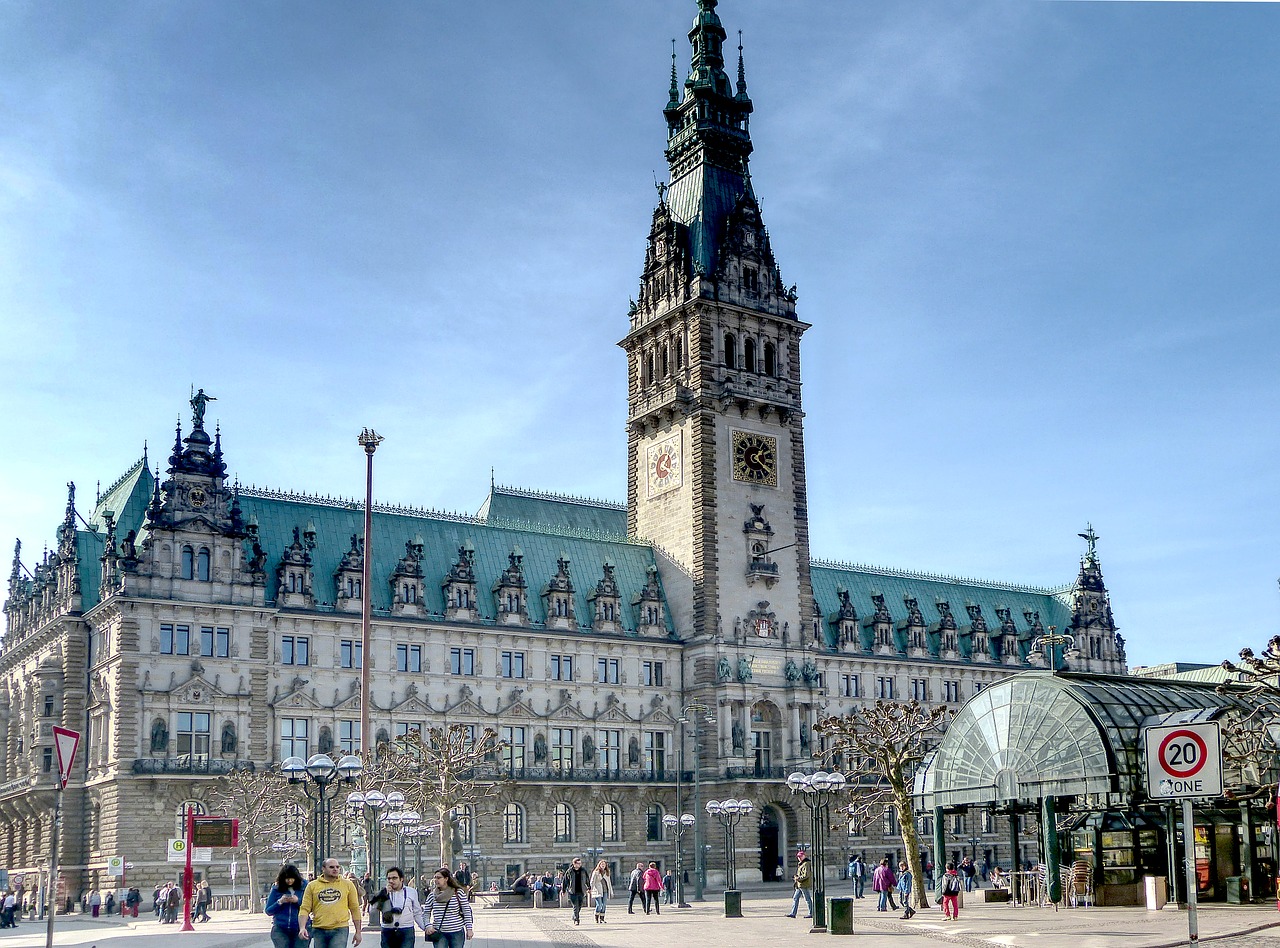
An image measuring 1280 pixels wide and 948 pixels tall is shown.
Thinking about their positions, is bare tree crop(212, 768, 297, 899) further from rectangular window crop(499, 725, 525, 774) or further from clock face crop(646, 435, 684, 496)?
clock face crop(646, 435, 684, 496)

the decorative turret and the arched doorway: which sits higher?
the decorative turret

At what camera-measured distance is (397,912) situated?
2777 cm

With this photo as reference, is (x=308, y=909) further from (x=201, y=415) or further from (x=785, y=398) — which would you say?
(x=785, y=398)

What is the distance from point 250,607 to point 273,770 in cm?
1035

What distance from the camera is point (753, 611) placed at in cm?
10544

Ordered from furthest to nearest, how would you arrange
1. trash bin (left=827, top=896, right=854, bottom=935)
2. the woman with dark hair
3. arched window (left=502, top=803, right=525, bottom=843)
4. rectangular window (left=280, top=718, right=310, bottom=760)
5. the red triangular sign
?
1. arched window (left=502, top=803, right=525, bottom=843)
2. rectangular window (left=280, top=718, right=310, bottom=760)
3. trash bin (left=827, top=896, right=854, bottom=935)
4. the red triangular sign
5. the woman with dark hair

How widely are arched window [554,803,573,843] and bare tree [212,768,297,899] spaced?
21.4 m

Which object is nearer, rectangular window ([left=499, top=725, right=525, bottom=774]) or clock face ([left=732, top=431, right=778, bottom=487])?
rectangular window ([left=499, top=725, right=525, bottom=774])

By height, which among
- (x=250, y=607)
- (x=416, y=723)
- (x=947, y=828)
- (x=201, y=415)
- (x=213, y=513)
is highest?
(x=201, y=415)

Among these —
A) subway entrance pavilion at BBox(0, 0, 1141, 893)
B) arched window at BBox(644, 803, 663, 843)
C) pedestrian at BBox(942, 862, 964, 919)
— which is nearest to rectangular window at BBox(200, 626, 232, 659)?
subway entrance pavilion at BBox(0, 0, 1141, 893)

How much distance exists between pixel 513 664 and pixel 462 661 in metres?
3.78

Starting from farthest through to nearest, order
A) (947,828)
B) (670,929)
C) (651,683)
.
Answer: (947,828) → (651,683) → (670,929)

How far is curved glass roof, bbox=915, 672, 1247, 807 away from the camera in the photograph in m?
58.6

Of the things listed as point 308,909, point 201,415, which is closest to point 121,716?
point 201,415
